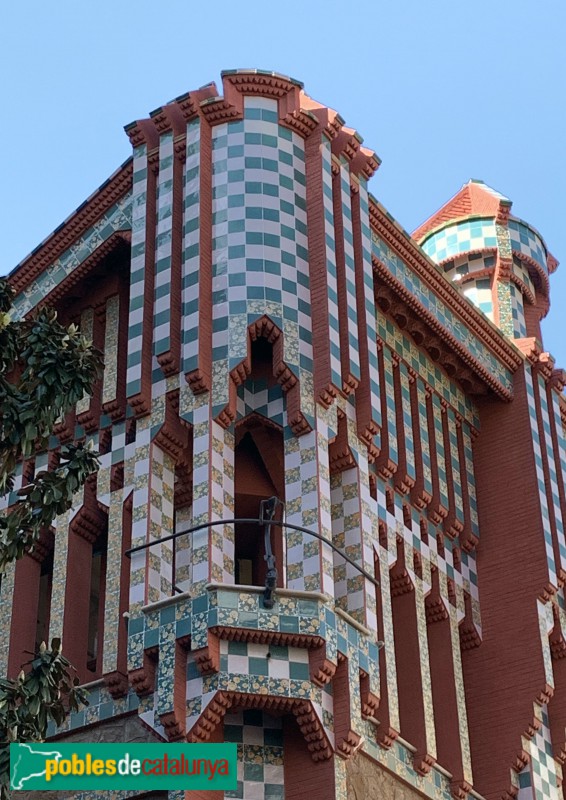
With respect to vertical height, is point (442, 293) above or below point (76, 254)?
above

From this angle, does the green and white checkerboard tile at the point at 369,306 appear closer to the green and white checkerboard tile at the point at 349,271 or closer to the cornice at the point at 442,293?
the green and white checkerboard tile at the point at 349,271

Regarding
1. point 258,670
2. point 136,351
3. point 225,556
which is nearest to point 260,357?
point 136,351

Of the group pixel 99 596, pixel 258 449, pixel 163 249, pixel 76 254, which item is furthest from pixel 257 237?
pixel 99 596

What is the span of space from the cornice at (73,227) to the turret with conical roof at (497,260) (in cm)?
612

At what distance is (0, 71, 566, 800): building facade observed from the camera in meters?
16.6

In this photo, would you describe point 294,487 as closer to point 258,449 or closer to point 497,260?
point 258,449

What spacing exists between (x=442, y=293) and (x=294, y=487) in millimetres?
5002

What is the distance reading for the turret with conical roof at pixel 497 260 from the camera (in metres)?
24.9

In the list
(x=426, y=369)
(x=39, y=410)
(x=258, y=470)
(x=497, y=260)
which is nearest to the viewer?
(x=39, y=410)

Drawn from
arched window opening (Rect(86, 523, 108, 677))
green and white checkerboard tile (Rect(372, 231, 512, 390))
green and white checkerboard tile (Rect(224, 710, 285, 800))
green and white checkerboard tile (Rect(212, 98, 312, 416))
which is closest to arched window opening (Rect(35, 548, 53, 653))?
arched window opening (Rect(86, 523, 108, 677))

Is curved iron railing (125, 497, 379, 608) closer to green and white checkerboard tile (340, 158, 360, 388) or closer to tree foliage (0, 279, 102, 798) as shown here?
green and white checkerboard tile (340, 158, 360, 388)

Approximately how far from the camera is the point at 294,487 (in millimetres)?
17625

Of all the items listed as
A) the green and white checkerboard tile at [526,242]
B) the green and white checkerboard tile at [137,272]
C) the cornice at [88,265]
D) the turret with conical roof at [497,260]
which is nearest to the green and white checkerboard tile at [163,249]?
the green and white checkerboard tile at [137,272]

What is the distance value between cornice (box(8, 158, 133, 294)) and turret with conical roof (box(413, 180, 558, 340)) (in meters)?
6.12
